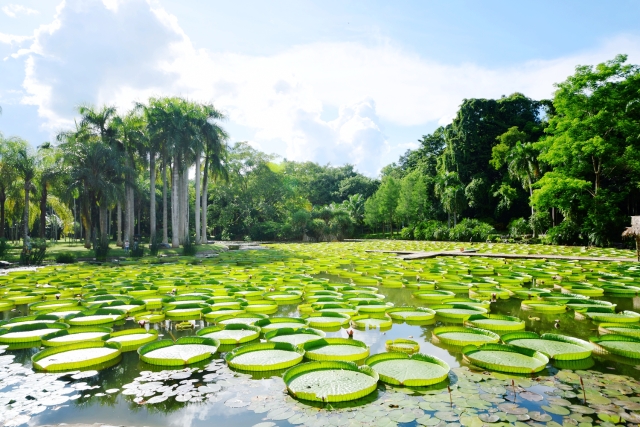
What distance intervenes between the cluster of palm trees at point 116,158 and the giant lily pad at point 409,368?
19540 millimetres

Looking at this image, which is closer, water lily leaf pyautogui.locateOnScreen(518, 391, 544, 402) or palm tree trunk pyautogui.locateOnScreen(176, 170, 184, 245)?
water lily leaf pyautogui.locateOnScreen(518, 391, 544, 402)

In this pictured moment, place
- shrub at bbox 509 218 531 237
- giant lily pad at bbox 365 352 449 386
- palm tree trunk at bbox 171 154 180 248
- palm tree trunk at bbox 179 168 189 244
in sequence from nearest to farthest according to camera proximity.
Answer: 1. giant lily pad at bbox 365 352 449 386
2. palm tree trunk at bbox 171 154 180 248
3. palm tree trunk at bbox 179 168 189 244
4. shrub at bbox 509 218 531 237

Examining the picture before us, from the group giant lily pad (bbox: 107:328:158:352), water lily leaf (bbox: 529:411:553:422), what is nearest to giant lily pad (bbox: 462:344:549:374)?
water lily leaf (bbox: 529:411:553:422)

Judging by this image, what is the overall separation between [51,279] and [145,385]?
9.32m

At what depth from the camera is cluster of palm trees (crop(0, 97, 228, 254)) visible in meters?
22.8

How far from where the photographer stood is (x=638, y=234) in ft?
44.3

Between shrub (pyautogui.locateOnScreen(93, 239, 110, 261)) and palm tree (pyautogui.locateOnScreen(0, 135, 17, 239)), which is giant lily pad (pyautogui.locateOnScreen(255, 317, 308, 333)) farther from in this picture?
palm tree (pyautogui.locateOnScreen(0, 135, 17, 239))

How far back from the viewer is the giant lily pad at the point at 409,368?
146 inches

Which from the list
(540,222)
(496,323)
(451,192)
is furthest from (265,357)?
(451,192)

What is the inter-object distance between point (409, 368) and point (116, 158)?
24686 millimetres

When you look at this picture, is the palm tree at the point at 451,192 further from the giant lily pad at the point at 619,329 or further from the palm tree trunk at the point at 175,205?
the giant lily pad at the point at 619,329

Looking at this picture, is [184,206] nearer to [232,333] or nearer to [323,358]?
[232,333]

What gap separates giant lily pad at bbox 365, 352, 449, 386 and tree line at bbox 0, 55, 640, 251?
19112 millimetres

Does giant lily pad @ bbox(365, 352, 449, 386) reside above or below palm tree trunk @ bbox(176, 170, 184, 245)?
below
